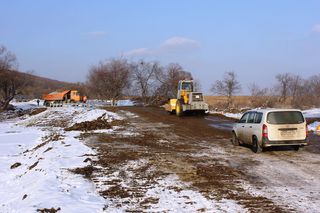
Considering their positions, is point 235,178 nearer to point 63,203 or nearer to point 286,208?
point 286,208

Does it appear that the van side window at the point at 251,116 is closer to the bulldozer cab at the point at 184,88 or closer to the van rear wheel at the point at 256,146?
the van rear wheel at the point at 256,146

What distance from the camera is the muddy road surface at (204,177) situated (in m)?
8.06

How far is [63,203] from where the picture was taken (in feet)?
26.7

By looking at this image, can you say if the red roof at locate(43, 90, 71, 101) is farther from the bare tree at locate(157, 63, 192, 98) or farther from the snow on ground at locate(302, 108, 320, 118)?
the snow on ground at locate(302, 108, 320, 118)

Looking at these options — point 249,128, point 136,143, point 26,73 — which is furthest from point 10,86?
point 249,128

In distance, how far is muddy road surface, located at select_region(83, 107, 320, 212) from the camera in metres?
8.06

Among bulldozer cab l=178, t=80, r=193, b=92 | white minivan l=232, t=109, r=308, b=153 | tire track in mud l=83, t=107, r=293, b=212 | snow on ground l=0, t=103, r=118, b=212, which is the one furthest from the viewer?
bulldozer cab l=178, t=80, r=193, b=92

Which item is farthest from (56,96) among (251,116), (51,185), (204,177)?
(204,177)

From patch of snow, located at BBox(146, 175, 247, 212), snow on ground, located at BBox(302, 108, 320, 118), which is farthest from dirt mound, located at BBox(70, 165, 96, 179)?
snow on ground, located at BBox(302, 108, 320, 118)

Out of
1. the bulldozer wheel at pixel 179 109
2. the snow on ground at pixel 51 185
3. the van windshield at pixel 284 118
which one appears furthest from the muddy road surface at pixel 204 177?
the bulldozer wheel at pixel 179 109

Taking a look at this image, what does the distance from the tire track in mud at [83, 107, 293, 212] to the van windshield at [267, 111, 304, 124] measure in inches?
84.6

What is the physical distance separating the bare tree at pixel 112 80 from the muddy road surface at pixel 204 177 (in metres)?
56.3

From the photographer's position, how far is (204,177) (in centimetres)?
1076

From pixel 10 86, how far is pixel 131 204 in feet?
251
